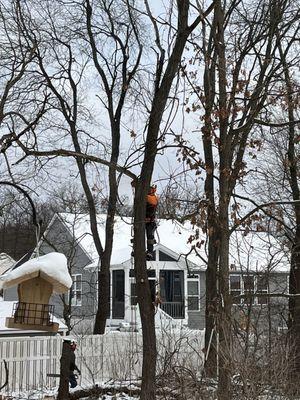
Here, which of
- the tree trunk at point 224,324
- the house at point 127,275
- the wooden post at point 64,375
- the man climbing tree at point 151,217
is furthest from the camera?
the house at point 127,275

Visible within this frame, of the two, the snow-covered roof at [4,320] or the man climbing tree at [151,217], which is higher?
the man climbing tree at [151,217]

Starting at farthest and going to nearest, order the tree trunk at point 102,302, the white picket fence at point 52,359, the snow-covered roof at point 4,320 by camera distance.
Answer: the tree trunk at point 102,302, the snow-covered roof at point 4,320, the white picket fence at point 52,359

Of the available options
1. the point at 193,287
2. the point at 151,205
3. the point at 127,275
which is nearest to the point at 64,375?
the point at 151,205

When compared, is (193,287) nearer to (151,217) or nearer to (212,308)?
(151,217)

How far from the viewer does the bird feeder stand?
22.8 feet

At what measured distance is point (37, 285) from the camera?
24.3ft

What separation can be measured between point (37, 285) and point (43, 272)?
1.57 feet

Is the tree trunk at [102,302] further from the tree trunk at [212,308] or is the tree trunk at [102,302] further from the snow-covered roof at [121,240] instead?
the snow-covered roof at [121,240]

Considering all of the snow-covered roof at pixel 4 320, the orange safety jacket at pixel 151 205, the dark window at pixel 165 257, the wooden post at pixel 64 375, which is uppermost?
the dark window at pixel 165 257

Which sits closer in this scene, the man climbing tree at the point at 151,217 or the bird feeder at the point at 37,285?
the bird feeder at the point at 37,285

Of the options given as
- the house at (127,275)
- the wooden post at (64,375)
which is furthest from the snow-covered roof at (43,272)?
the house at (127,275)

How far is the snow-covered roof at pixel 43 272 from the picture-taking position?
22.6ft

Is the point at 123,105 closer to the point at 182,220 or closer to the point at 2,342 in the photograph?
the point at 2,342

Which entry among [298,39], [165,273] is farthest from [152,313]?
[165,273]
